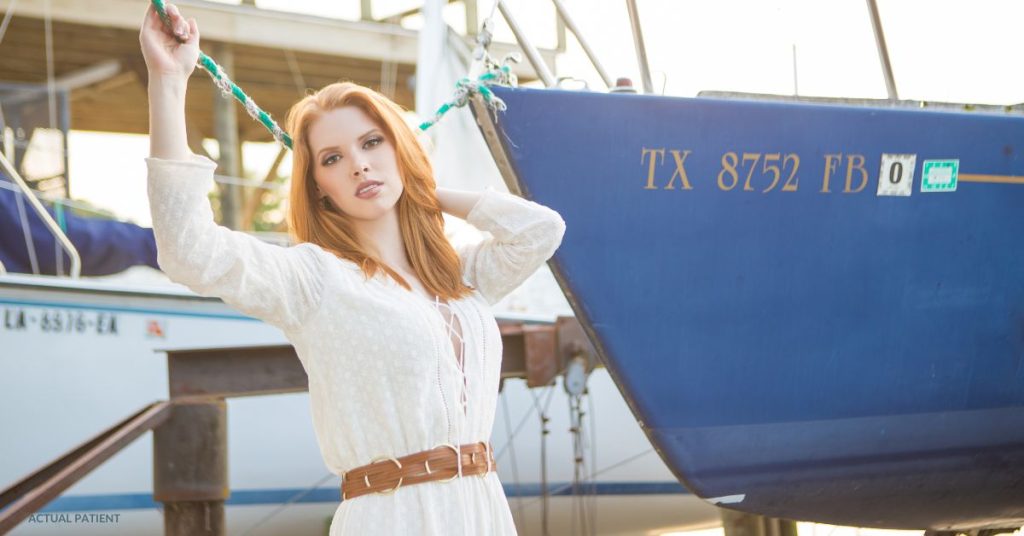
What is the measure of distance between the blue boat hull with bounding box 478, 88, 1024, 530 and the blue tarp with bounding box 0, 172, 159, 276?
9.71ft

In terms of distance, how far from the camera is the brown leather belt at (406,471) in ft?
6.35

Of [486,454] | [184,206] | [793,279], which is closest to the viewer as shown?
[184,206]

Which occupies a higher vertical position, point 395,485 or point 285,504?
point 285,504

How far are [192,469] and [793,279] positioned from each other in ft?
6.51

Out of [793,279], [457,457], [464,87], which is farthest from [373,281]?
[793,279]

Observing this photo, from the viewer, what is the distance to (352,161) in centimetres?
210

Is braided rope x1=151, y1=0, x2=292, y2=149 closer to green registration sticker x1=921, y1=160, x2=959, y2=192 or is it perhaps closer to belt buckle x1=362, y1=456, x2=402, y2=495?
belt buckle x1=362, y1=456, x2=402, y2=495

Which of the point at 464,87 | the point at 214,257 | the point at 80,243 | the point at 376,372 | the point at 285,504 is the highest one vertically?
the point at 80,243

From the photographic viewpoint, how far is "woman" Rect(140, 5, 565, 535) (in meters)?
1.79

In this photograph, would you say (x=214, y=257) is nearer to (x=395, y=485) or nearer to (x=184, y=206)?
(x=184, y=206)

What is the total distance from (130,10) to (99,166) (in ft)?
3.24

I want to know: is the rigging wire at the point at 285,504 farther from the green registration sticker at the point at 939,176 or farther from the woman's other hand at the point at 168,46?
the woman's other hand at the point at 168,46

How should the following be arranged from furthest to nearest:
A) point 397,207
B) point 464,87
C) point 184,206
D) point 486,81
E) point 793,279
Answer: point 793,279 < point 486,81 < point 464,87 < point 397,207 < point 184,206

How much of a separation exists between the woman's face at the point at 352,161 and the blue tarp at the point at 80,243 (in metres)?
4.21
